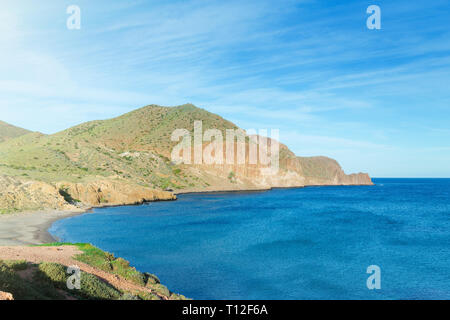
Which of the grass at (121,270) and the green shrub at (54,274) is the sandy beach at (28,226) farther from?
the green shrub at (54,274)

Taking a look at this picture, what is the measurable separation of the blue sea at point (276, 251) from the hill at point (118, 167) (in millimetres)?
12437

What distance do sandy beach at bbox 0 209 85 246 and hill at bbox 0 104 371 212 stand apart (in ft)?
11.9

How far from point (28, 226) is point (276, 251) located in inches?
1079

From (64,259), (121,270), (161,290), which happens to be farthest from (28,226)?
(161,290)

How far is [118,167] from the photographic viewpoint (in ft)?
314

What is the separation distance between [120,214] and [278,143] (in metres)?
149

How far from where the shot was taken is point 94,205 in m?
62.1

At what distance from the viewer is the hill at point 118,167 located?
5900 centimetres

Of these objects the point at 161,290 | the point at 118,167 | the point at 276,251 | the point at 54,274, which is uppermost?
the point at 118,167

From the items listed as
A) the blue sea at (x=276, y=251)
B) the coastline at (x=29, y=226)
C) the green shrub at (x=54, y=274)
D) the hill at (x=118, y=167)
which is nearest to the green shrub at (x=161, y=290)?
the blue sea at (x=276, y=251)

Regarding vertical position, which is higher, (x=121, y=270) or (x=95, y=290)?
(x=95, y=290)

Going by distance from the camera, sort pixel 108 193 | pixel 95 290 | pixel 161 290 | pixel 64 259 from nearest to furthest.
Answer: pixel 95 290
pixel 161 290
pixel 64 259
pixel 108 193

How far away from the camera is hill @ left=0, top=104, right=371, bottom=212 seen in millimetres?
59000

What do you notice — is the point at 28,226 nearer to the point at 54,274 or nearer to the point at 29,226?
the point at 29,226
